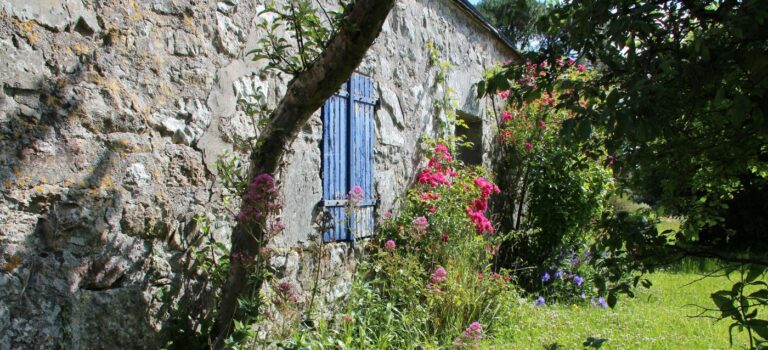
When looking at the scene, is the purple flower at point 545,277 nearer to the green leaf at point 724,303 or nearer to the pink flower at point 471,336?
the pink flower at point 471,336

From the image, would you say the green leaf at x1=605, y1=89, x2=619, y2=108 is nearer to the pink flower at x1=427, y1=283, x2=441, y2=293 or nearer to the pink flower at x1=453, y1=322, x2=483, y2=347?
the pink flower at x1=453, y1=322, x2=483, y2=347

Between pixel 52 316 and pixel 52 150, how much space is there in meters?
0.63

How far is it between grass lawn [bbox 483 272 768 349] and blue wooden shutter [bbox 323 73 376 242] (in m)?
1.28

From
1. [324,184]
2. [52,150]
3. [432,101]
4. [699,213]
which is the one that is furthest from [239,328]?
[432,101]

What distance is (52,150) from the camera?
2137 millimetres

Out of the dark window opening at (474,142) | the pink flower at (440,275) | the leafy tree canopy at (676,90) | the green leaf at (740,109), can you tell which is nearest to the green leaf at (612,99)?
the leafy tree canopy at (676,90)

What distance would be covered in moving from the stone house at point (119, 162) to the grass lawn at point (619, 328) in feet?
5.57

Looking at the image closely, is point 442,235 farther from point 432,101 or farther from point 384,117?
point 432,101

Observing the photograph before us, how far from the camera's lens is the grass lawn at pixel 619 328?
395 cm

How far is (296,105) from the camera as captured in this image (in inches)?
99.7

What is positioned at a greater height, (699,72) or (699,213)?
(699,72)

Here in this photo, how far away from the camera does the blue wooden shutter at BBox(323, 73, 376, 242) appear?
149 inches

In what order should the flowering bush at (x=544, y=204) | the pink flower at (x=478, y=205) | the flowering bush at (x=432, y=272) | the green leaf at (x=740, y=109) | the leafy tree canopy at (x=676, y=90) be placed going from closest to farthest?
the green leaf at (x=740, y=109)
the leafy tree canopy at (x=676, y=90)
the flowering bush at (x=432, y=272)
the pink flower at (x=478, y=205)
the flowering bush at (x=544, y=204)

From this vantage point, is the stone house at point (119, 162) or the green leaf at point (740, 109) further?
the stone house at point (119, 162)
